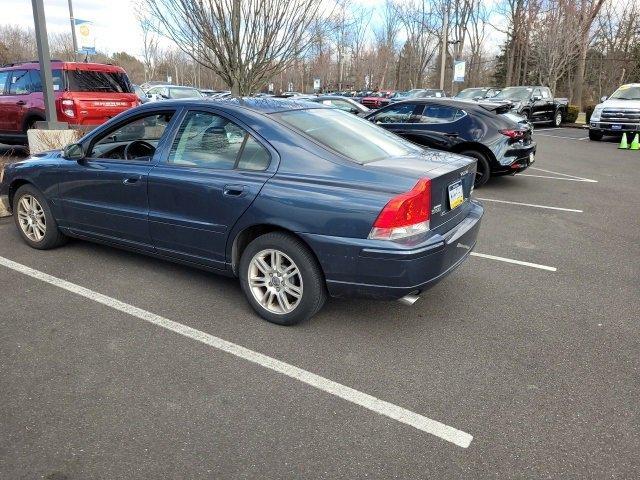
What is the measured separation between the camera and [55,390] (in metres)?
2.87

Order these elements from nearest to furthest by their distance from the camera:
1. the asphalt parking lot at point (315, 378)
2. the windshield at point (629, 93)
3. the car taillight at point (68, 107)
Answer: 1. the asphalt parking lot at point (315, 378)
2. the car taillight at point (68, 107)
3. the windshield at point (629, 93)

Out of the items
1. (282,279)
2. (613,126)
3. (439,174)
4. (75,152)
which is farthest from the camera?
(613,126)

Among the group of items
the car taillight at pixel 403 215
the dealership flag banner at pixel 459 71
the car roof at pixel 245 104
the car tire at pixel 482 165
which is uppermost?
the dealership flag banner at pixel 459 71

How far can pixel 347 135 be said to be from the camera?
13.0 feet

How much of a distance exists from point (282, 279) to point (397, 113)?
6553mm

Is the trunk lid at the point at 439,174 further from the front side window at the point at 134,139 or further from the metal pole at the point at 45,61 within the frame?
the metal pole at the point at 45,61

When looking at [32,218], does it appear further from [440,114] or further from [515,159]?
[515,159]

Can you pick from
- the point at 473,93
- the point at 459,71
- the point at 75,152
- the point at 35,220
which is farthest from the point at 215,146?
the point at 459,71

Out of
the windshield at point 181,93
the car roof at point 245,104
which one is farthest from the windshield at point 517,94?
the car roof at point 245,104

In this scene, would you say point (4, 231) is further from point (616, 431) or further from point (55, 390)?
point (616, 431)

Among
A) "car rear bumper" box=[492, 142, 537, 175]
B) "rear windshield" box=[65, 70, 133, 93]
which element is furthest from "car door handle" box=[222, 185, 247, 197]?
"rear windshield" box=[65, 70, 133, 93]

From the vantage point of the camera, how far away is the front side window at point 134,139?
167 inches

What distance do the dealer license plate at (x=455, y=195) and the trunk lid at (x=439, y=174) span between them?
0.07ft

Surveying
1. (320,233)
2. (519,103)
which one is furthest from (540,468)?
(519,103)
